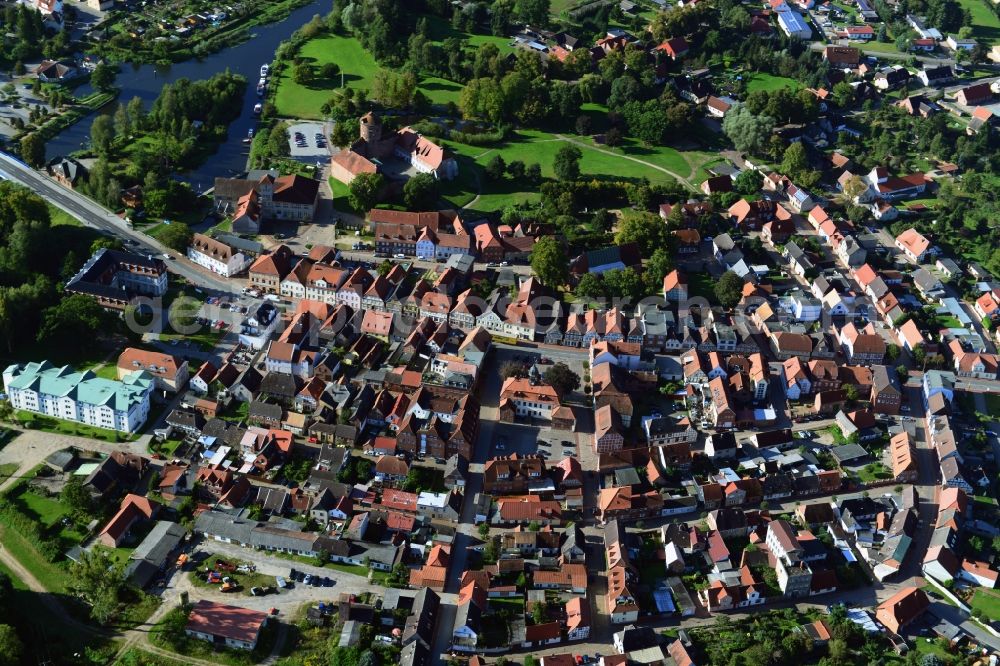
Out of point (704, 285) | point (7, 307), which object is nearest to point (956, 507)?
point (704, 285)

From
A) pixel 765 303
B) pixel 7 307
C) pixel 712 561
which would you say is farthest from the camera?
pixel 765 303

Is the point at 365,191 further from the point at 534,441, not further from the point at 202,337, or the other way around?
the point at 534,441

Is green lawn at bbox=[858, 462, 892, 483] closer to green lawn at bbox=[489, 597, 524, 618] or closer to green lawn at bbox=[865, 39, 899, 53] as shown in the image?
green lawn at bbox=[489, 597, 524, 618]

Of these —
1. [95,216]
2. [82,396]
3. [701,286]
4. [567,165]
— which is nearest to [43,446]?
[82,396]

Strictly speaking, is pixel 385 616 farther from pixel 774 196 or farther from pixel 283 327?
pixel 774 196

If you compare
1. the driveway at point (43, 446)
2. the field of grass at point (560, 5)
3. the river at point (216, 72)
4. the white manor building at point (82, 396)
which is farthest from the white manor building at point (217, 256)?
the field of grass at point (560, 5)

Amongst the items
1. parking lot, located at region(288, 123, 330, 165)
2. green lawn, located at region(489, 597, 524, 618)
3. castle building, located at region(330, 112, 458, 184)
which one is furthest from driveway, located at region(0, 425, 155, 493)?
parking lot, located at region(288, 123, 330, 165)
